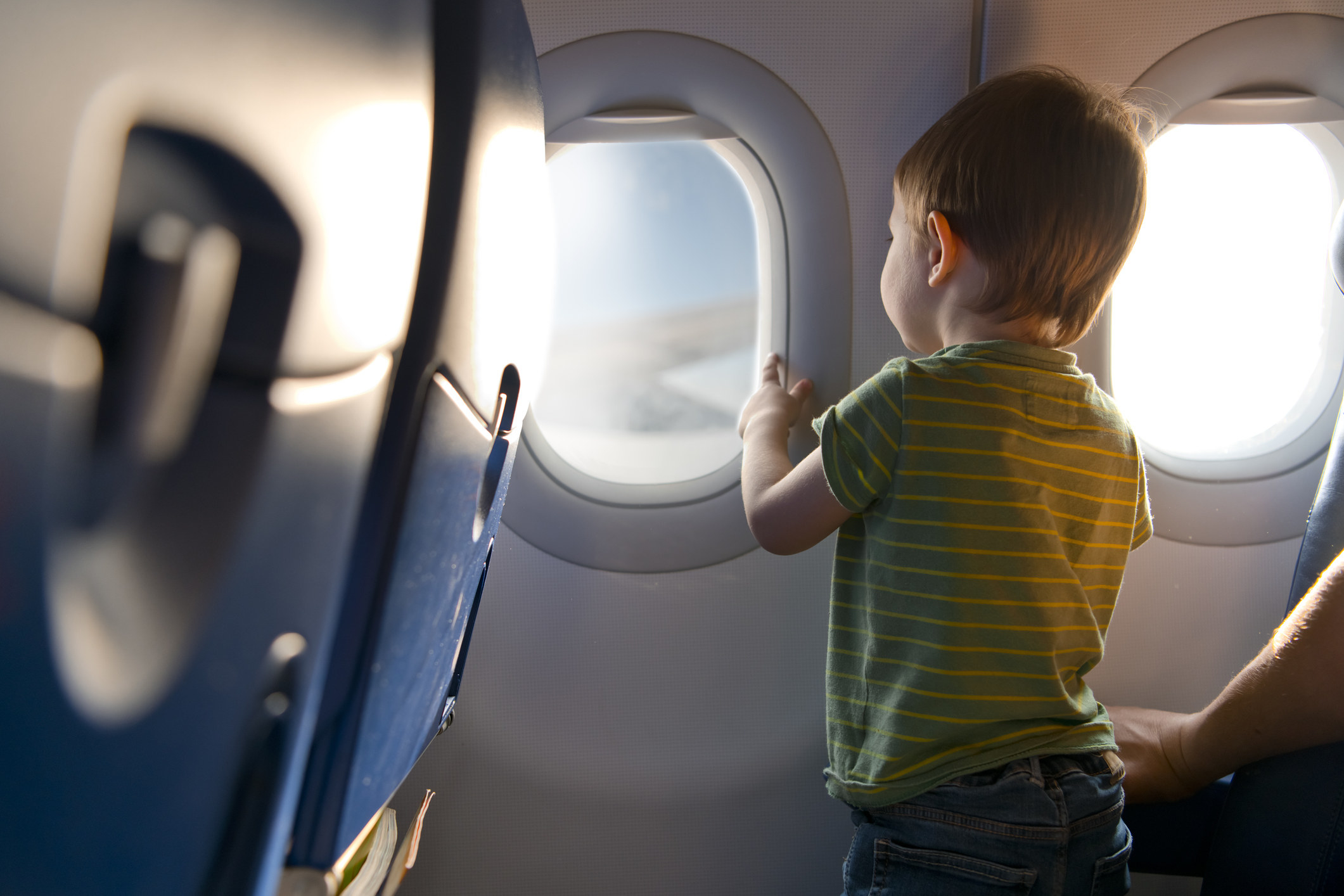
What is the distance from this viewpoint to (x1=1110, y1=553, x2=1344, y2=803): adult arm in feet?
2.88

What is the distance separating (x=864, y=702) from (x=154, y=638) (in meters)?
0.72

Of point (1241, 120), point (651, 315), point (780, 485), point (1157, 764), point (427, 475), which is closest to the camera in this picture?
point (427, 475)

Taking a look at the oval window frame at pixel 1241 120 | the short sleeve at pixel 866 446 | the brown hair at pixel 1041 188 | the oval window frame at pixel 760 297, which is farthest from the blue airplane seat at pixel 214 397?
the oval window frame at pixel 1241 120

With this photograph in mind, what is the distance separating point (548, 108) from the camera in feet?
3.67

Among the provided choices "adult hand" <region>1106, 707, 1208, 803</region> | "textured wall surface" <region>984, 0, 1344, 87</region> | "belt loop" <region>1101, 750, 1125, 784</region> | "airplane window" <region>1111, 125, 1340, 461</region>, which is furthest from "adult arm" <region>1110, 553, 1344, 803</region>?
"textured wall surface" <region>984, 0, 1344, 87</region>

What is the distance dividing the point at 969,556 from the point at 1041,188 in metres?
0.40

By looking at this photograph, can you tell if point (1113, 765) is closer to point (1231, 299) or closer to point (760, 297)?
point (760, 297)

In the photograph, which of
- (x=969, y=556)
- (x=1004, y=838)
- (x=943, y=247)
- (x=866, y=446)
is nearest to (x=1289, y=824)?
(x=1004, y=838)

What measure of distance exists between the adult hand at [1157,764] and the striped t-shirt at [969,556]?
217mm

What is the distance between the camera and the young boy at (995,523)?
2.72 feet

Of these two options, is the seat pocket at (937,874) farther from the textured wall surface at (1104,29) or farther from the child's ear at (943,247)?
the textured wall surface at (1104,29)

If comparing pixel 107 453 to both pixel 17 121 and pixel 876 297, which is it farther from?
pixel 876 297

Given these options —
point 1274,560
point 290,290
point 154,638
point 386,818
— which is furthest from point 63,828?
point 1274,560

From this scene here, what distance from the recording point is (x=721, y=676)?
1238mm
